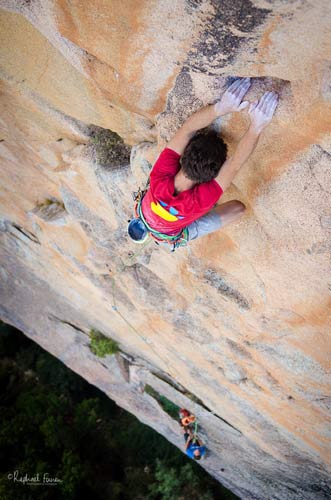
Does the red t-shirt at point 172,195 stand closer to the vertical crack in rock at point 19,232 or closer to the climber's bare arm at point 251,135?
the climber's bare arm at point 251,135

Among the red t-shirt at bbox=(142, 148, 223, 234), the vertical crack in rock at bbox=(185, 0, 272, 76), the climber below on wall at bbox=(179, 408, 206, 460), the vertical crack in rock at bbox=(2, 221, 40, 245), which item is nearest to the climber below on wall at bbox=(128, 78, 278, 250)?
the red t-shirt at bbox=(142, 148, 223, 234)

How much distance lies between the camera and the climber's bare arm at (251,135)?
191 cm

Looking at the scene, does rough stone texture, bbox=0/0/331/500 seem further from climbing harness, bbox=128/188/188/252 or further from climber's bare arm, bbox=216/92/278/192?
climbing harness, bbox=128/188/188/252

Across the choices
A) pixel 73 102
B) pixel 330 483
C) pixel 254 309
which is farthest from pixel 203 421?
pixel 73 102

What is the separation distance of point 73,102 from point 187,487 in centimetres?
804

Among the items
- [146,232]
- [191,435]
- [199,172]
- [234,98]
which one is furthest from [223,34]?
[191,435]

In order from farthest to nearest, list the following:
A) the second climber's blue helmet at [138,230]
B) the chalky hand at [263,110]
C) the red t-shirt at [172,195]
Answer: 1. the second climber's blue helmet at [138,230]
2. the red t-shirt at [172,195]
3. the chalky hand at [263,110]

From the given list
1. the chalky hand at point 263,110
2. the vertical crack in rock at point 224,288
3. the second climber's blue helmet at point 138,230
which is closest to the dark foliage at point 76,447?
the vertical crack in rock at point 224,288

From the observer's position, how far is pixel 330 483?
4773 millimetres

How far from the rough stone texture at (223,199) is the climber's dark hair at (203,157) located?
139 millimetres

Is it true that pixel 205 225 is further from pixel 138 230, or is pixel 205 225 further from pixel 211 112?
pixel 211 112

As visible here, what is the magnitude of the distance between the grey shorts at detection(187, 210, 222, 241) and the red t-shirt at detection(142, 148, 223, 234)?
20cm

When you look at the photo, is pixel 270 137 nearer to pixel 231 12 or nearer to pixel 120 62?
pixel 231 12

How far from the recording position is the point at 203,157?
2072 millimetres
